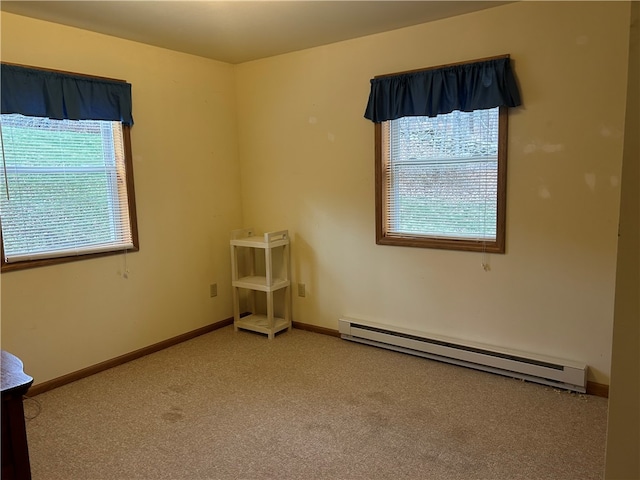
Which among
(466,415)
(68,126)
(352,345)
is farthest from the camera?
(352,345)

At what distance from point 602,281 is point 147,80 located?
3422mm

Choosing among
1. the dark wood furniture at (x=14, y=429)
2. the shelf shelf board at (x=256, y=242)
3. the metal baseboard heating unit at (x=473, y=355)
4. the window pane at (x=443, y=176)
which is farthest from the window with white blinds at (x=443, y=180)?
the dark wood furniture at (x=14, y=429)

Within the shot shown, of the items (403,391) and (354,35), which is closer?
(403,391)

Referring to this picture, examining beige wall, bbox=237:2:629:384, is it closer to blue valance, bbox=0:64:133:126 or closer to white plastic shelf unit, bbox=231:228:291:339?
white plastic shelf unit, bbox=231:228:291:339

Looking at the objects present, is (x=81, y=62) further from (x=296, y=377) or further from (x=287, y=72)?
(x=296, y=377)

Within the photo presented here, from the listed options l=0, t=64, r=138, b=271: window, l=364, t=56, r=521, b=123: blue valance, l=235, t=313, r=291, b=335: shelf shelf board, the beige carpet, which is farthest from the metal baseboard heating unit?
l=0, t=64, r=138, b=271: window

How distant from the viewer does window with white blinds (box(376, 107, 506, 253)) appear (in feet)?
Result: 10.0

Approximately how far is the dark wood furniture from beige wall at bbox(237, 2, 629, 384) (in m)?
2.63

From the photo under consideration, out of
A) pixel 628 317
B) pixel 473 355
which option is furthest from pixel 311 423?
pixel 628 317

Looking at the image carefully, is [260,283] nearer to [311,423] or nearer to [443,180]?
[311,423]

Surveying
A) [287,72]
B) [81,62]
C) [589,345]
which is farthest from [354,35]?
[589,345]

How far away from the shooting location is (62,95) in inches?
116

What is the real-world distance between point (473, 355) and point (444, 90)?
1811 millimetres

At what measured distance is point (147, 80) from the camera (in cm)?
350
